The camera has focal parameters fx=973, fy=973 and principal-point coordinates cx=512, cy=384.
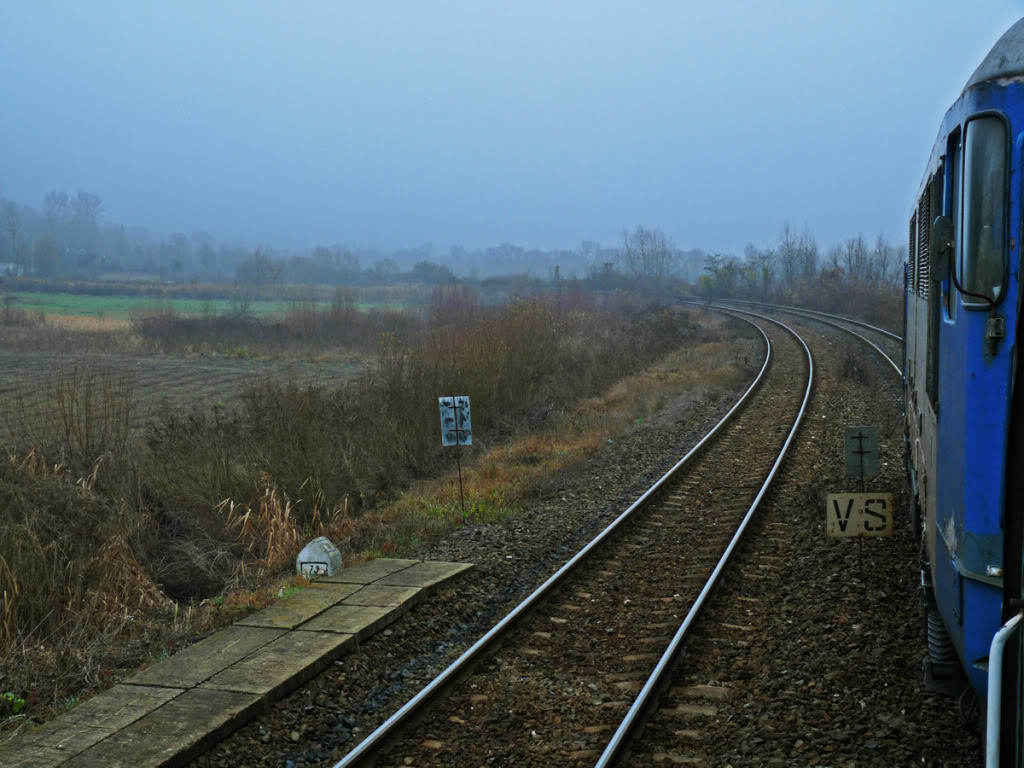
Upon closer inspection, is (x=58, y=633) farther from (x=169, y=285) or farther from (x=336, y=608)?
(x=169, y=285)

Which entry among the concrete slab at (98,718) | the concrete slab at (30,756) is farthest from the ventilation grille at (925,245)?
the concrete slab at (30,756)

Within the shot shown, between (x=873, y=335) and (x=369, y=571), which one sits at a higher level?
(x=873, y=335)

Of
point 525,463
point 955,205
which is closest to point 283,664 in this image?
point 955,205

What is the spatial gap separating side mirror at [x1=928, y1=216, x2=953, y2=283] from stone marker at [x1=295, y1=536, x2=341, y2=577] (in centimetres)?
610

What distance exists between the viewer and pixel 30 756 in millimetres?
5355

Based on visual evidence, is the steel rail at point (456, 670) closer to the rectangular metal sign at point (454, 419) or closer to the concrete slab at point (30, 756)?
the concrete slab at point (30, 756)

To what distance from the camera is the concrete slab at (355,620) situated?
7.31 m

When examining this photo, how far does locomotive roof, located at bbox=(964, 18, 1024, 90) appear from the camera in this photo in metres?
4.25

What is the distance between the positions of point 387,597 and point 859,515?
13.3ft

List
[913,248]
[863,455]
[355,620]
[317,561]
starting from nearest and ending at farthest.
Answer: [355,620], [317,561], [863,455], [913,248]

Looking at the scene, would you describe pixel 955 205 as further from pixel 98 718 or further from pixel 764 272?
pixel 764 272

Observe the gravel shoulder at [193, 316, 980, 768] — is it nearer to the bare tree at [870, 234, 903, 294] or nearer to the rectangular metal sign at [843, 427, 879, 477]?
the rectangular metal sign at [843, 427, 879, 477]

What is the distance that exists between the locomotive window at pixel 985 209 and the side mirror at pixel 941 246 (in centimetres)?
41

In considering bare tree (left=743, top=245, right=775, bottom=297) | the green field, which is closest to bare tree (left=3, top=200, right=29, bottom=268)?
the green field
